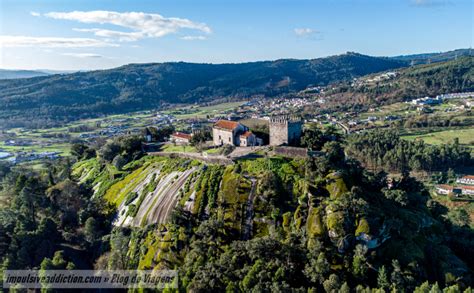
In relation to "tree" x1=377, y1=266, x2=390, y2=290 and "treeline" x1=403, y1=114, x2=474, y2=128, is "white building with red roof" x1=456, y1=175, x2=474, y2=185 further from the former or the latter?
"tree" x1=377, y1=266, x2=390, y2=290

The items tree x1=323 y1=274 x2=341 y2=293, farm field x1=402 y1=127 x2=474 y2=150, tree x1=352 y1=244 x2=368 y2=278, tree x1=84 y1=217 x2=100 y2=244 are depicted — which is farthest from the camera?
farm field x1=402 y1=127 x2=474 y2=150

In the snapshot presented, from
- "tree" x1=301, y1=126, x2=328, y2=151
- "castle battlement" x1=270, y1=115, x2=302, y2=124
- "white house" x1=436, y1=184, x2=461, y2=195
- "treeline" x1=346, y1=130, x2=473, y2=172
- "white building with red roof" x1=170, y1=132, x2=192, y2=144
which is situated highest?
"castle battlement" x1=270, y1=115, x2=302, y2=124

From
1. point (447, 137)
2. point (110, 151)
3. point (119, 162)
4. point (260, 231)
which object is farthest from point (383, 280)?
point (447, 137)

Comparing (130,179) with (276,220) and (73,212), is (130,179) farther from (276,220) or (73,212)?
(276,220)

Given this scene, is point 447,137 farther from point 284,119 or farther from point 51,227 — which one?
point 51,227

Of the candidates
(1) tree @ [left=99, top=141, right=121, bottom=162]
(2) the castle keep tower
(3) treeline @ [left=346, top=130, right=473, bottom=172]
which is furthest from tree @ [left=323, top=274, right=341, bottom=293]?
(3) treeline @ [left=346, top=130, right=473, bottom=172]

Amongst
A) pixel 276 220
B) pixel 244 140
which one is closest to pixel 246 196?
pixel 276 220

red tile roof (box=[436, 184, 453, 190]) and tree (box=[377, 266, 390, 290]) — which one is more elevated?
tree (box=[377, 266, 390, 290])
